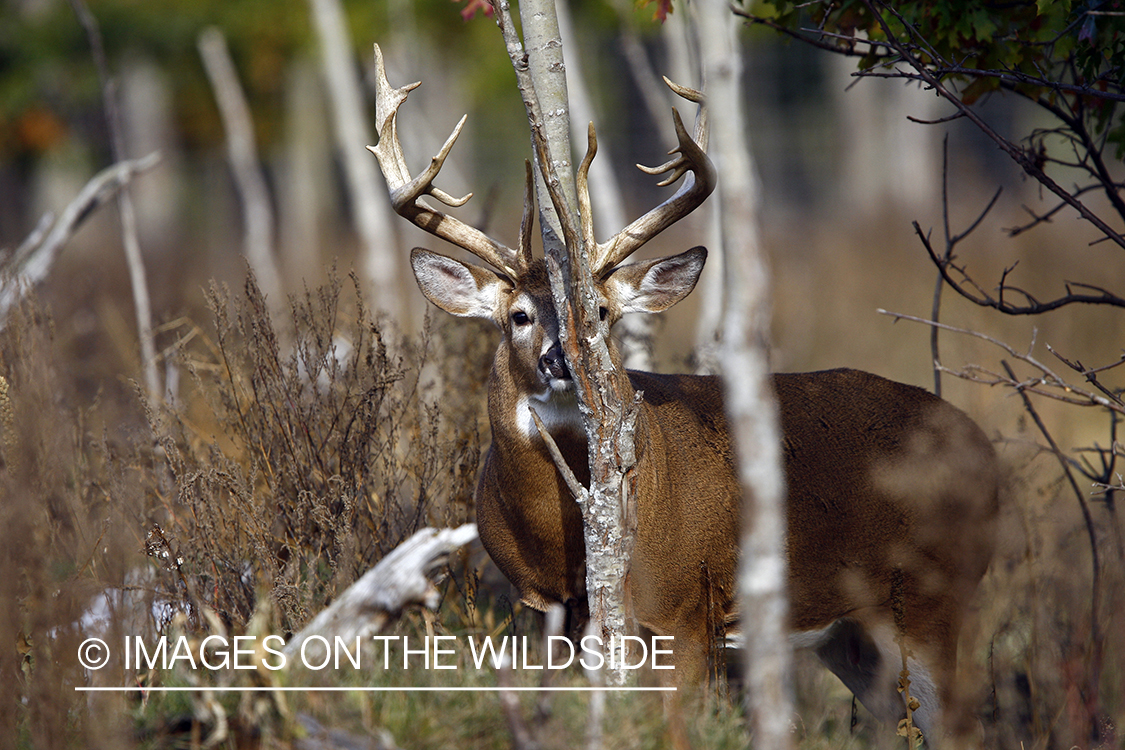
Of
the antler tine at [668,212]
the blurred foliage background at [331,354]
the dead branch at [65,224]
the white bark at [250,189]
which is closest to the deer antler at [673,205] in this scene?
the antler tine at [668,212]

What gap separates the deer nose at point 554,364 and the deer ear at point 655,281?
605 millimetres

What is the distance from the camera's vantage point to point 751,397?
2293mm

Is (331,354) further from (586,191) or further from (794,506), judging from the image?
(794,506)

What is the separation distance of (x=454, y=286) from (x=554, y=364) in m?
0.89

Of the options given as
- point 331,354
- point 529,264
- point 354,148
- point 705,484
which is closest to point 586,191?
point 529,264

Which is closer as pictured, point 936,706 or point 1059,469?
point 936,706

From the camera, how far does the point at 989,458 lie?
4406 millimetres

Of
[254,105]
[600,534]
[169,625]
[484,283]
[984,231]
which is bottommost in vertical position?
[169,625]

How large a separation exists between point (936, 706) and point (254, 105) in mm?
24055

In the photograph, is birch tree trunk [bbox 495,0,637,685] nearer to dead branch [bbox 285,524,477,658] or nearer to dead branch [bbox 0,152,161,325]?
dead branch [bbox 285,524,477,658]

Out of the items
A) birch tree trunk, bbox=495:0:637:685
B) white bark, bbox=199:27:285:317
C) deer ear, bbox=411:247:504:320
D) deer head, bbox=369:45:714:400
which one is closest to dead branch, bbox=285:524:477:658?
birch tree trunk, bbox=495:0:637:685

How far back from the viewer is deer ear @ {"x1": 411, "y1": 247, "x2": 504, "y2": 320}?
165 inches

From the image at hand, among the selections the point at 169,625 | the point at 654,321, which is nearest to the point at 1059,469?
the point at 654,321

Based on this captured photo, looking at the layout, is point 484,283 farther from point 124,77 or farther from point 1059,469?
point 124,77
